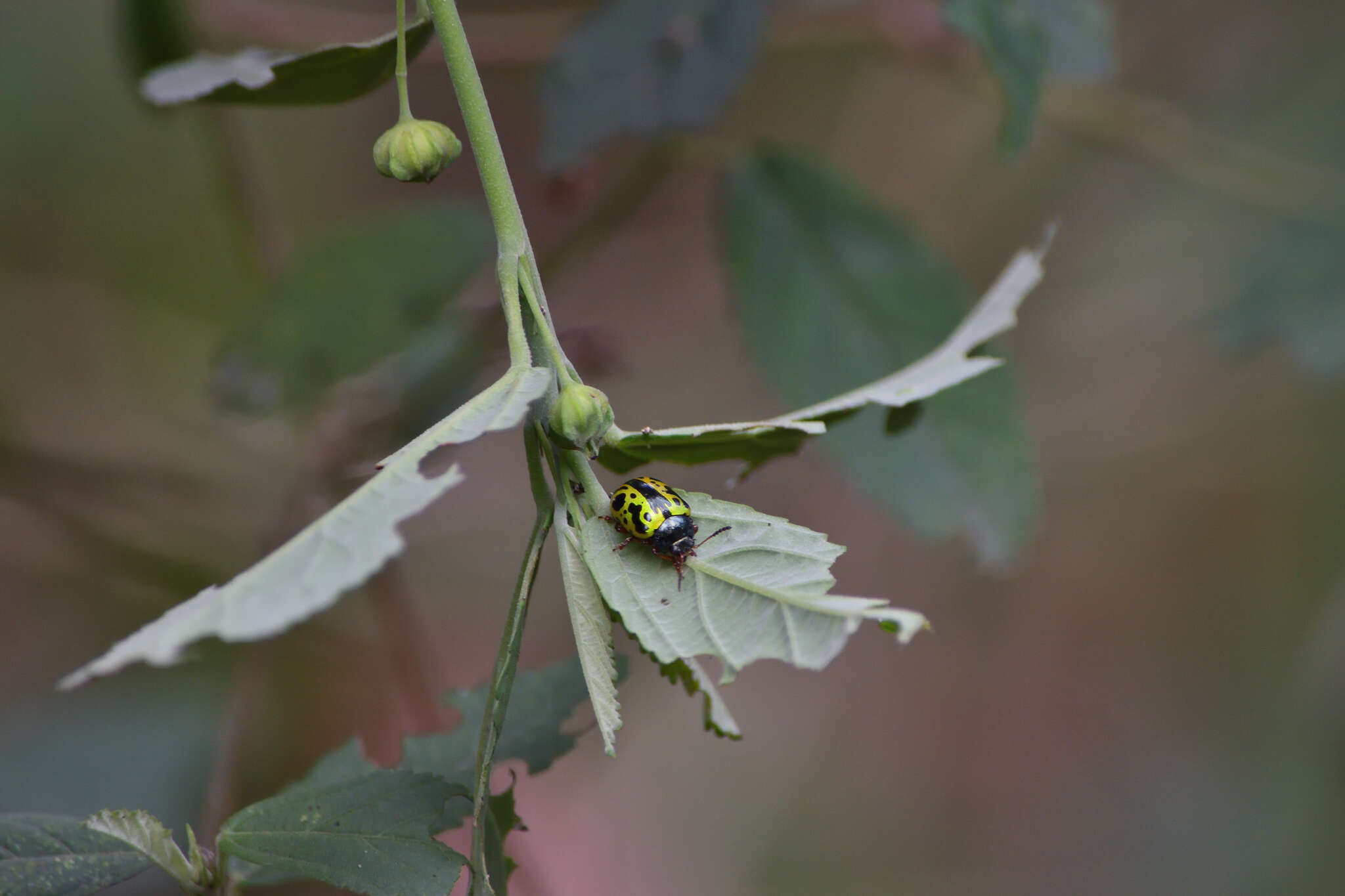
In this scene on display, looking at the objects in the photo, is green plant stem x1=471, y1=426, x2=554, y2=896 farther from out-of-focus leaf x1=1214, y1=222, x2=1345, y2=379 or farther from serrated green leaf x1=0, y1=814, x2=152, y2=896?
out-of-focus leaf x1=1214, y1=222, x2=1345, y2=379

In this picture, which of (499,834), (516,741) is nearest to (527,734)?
(516,741)

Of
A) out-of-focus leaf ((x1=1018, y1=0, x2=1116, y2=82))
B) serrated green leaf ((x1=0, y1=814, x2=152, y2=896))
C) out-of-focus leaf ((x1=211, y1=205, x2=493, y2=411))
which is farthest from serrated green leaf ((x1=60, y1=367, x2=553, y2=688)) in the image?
out-of-focus leaf ((x1=1018, y1=0, x2=1116, y2=82))

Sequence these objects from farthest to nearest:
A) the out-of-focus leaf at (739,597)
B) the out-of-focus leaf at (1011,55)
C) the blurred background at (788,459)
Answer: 1. the blurred background at (788,459)
2. the out-of-focus leaf at (1011,55)
3. the out-of-focus leaf at (739,597)

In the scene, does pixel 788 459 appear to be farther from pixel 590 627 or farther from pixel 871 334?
pixel 590 627

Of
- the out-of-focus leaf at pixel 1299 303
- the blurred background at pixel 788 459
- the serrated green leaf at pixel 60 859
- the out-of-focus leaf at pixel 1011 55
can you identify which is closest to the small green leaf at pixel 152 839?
the serrated green leaf at pixel 60 859

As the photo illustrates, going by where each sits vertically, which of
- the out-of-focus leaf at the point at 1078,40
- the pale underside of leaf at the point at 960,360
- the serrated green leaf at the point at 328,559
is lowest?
the pale underside of leaf at the point at 960,360

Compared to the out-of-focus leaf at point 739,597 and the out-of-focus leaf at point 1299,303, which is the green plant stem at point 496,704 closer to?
the out-of-focus leaf at point 739,597
